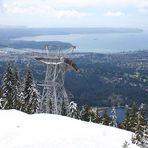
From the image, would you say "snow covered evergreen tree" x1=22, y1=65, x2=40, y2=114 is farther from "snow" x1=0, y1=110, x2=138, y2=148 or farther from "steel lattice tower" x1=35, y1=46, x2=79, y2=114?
"snow" x1=0, y1=110, x2=138, y2=148

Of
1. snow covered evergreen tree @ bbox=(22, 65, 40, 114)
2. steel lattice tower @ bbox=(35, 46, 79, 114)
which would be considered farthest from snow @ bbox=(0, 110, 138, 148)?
snow covered evergreen tree @ bbox=(22, 65, 40, 114)

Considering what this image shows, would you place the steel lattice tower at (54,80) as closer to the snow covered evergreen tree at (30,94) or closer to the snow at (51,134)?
the snow covered evergreen tree at (30,94)

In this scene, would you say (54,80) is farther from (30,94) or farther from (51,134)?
(51,134)

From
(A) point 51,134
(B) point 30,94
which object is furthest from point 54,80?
(A) point 51,134

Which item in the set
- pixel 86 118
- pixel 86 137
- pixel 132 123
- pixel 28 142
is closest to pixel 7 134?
pixel 28 142

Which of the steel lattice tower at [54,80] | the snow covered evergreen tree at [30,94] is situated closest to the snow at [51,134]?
the steel lattice tower at [54,80]

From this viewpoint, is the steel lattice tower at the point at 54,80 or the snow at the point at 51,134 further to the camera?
the steel lattice tower at the point at 54,80
